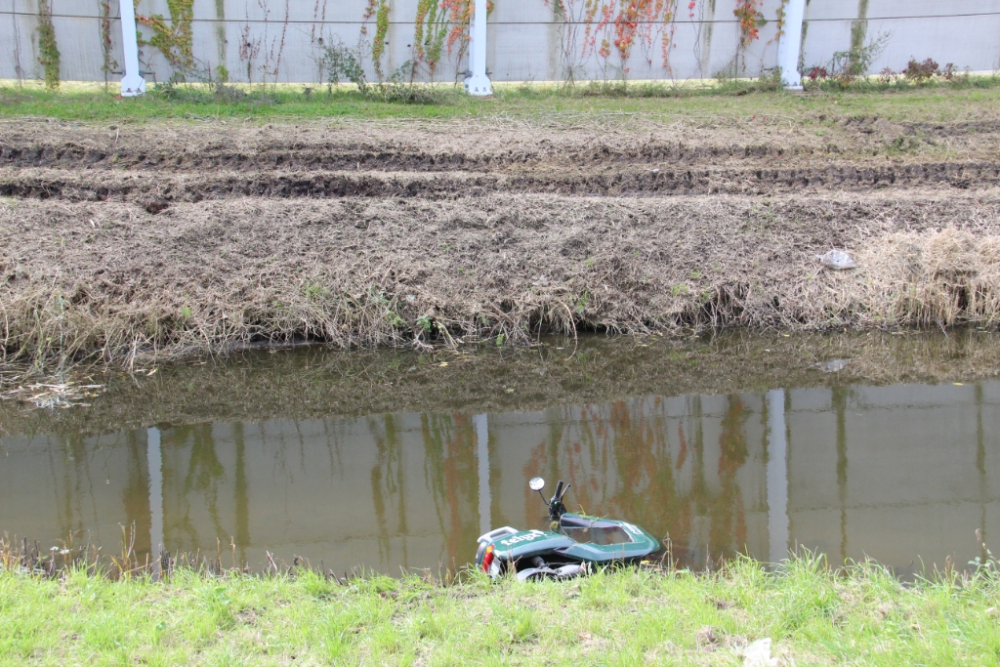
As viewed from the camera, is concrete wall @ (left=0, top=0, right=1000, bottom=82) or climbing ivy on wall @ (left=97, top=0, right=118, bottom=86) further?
concrete wall @ (left=0, top=0, right=1000, bottom=82)

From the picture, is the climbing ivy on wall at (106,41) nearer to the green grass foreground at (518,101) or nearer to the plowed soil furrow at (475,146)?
the green grass foreground at (518,101)

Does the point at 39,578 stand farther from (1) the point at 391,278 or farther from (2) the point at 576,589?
(1) the point at 391,278

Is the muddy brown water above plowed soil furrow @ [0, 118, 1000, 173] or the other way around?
the other way around

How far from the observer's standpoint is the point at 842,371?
25.3ft

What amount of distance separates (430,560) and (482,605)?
95 centimetres

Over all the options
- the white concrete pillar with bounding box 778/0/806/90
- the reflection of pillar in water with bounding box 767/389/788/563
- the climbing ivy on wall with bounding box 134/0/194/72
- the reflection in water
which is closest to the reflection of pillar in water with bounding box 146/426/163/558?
the reflection in water

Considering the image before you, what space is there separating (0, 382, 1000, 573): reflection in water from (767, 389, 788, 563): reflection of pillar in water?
2 cm

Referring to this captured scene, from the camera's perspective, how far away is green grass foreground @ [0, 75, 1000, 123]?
1180cm

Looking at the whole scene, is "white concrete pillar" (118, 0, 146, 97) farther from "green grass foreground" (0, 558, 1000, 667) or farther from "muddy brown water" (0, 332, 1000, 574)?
"green grass foreground" (0, 558, 1000, 667)

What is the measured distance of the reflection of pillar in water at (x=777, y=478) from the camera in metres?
4.59

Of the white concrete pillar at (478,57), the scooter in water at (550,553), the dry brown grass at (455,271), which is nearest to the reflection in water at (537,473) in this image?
the scooter in water at (550,553)

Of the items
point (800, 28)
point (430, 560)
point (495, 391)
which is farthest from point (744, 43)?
point (430, 560)

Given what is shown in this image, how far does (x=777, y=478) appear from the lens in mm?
5453

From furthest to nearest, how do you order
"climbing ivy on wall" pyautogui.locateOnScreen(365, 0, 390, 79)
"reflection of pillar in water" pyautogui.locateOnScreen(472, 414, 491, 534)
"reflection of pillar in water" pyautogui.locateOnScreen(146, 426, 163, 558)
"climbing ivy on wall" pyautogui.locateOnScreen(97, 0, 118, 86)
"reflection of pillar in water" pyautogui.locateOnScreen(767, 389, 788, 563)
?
"climbing ivy on wall" pyautogui.locateOnScreen(365, 0, 390, 79)
"climbing ivy on wall" pyautogui.locateOnScreen(97, 0, 118, 86)
"reflection of pillar in water" pyautogui.locateOnScreen(472, 414, 491, 534)
"reflection of pillar in water" pyautogui.locateOnScreen(146, 426, 163, 558)
"reflection of pillar in water" pyautogui.locateOnScreen(767, 389, 788, 563)
